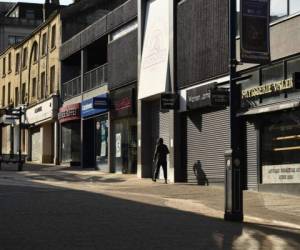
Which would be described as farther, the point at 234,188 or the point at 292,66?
the point at 292,66

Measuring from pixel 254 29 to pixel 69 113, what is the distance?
26.1 m

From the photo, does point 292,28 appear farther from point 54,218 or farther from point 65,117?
point 65,117

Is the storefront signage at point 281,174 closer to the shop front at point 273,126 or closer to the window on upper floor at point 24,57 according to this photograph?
the shop front at point 273,126

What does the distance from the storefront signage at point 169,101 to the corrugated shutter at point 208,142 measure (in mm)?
649

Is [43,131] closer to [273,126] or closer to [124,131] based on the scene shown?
[124,131]

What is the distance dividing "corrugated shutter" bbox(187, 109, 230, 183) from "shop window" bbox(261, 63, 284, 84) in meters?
2.54

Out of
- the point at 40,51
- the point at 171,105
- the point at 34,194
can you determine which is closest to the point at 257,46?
the point at 34,194

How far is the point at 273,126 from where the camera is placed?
18594mm

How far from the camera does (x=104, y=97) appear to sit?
31844 millimetres

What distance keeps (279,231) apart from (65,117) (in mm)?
28065

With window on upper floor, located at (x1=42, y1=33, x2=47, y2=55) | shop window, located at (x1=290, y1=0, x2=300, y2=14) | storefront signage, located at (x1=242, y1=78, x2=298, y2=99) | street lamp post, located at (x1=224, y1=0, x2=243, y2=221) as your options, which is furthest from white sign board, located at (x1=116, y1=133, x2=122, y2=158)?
street lamp post, located at (x1=224, y1=0, x2=243, y2=221)

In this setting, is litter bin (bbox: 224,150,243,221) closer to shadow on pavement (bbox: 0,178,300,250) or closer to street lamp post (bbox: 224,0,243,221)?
street lamp post (bbox: 224,0,243,221)

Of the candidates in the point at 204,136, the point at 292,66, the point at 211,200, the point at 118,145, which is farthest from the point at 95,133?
the point at 292,66

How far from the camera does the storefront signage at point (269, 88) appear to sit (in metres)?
17.3
